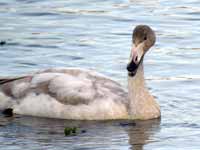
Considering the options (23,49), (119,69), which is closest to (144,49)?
(119,69)

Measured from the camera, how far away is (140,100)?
15328mm

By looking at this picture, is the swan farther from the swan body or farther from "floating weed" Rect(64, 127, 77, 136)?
"floating weed" Rect(64, 127, 77, 136)

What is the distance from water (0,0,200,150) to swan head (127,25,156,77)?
0.81 meters

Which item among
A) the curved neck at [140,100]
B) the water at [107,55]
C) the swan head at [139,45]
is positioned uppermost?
the swan head at [139,45]

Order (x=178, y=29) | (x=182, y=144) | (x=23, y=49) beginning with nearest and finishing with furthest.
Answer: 1. (x=182, y=144)
2. (x=23, y=49)
3. (x=178, y=29)

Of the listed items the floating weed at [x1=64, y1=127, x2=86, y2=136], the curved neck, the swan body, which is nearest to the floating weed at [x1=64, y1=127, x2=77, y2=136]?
the floating weed at [x1=64, y1=127, x2=86, y2=136]

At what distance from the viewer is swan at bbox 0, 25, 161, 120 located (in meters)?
15.0

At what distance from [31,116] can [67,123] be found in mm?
646

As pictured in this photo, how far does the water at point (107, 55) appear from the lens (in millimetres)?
14047

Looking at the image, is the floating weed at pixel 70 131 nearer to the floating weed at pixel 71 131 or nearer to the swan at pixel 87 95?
the floating weed at pixel 71 131

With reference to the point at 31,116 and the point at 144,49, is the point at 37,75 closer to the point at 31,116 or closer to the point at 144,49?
the point at 31,116

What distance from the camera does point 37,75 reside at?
614 inches

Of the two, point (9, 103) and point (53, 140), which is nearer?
point (53, 140)

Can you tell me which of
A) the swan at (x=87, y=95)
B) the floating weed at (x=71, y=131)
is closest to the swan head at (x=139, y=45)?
the swan at (x=87, y=95)
